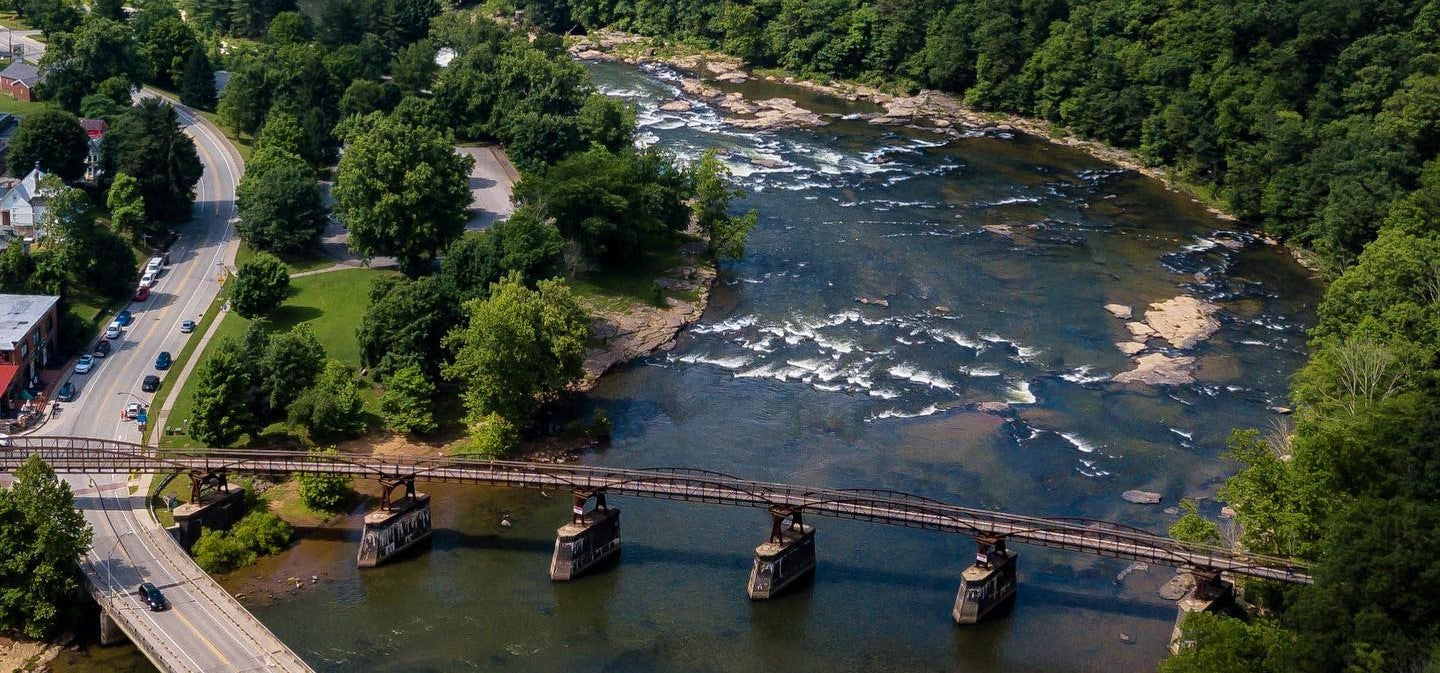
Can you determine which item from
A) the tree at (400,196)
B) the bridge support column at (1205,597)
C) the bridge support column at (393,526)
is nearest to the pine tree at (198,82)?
the tree at (400,196)

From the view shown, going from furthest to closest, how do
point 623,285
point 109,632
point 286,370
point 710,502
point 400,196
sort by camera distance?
point 623,285 → point 400,196 → point 286,370 → point 710,502 → point 109,632

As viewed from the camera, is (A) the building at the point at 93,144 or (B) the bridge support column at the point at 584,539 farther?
(A) the building at the point at 93,144

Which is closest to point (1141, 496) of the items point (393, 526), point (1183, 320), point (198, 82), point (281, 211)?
point (1183, 320)

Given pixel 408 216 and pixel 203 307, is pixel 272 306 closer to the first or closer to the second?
pixel 203 307

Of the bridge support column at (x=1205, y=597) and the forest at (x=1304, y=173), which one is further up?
the forest at (x=1304, y=173)

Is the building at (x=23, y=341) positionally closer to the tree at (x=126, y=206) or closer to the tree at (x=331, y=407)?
the tree at (x=126, y=206)

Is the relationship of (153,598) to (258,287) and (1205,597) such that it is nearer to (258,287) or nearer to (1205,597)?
(258,287)

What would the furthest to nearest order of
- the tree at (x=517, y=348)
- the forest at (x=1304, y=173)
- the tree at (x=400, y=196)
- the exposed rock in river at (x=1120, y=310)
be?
the exposed rock in river at (x=1120, y=310) → the tree at (x=400, y=196) → the tree at (x=517, y=348) → the forest at (x=1304, y=173)

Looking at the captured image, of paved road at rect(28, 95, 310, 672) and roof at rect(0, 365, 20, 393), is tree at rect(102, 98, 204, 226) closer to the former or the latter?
paved road at rect(28, 95, 310, 672)
